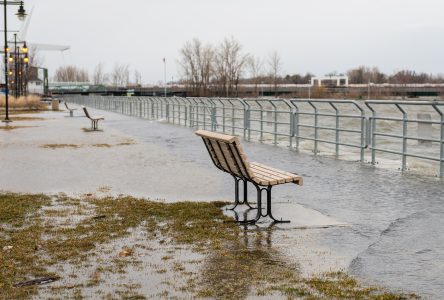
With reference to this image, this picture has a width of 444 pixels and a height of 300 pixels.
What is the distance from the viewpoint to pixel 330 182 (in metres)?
12.2

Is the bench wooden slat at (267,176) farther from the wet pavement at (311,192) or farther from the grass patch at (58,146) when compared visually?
the grass patch at (58,146)

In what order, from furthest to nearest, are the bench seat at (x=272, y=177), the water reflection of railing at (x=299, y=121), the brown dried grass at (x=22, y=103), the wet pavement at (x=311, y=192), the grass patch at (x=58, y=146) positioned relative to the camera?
the brown dried grass at (x=22, y=103) < the grass patch at (x=58, y=146) < the water reflection of railing at (x=299, y=121) < the bench seat at (x=272, y=177) < the wet pavement at (x=311, y=192)

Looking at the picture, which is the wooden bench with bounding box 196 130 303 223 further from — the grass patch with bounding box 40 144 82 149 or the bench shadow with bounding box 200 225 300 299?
the grass patch with bounding box 40 144 82 149

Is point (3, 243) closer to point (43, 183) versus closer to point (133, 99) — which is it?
point (43, 183)

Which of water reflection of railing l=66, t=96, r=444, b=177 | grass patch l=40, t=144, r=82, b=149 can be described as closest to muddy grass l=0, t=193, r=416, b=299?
water reflection of railing l=66, t=96, r=444, b=177

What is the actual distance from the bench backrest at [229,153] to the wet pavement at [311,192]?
765 millimetres

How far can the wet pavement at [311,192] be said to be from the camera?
6477 mm

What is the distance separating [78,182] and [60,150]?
685 centimetres

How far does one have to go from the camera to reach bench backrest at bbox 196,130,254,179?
7.94 meters

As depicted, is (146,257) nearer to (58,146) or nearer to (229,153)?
(229,153)

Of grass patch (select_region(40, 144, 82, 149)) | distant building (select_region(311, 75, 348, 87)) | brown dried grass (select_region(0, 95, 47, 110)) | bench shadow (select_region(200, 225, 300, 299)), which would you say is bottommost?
grass patch (select_region(40, 144, 82, 149))

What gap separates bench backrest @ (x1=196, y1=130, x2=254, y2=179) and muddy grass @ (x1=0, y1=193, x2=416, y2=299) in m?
0.63

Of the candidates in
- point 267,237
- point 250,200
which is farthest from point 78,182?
point 267,237

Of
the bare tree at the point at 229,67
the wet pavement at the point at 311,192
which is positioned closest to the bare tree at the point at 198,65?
the bare tree at the point at 229,67
